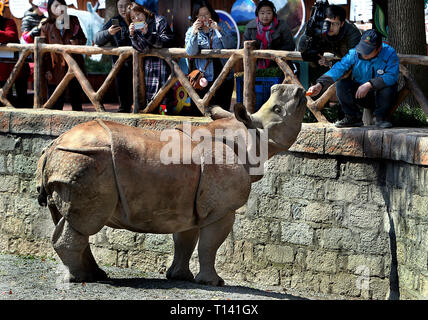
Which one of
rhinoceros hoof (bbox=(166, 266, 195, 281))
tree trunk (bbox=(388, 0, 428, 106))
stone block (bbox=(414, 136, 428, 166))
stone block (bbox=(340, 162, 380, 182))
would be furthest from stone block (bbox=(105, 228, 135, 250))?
tree trunk (bbox=(388, 0, 428, 106))

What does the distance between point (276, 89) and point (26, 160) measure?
455cm

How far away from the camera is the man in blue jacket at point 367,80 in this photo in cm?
786

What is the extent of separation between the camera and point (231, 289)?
7.00 metres

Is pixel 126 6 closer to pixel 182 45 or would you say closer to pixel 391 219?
pixel 182 45

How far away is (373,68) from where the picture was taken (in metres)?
8.03

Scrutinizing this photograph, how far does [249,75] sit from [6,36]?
12.6 ft

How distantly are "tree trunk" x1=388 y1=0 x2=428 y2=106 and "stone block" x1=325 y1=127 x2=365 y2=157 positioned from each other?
2.53m

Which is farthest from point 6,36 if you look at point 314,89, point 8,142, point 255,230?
point 314,89

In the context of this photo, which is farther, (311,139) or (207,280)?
(311,139)

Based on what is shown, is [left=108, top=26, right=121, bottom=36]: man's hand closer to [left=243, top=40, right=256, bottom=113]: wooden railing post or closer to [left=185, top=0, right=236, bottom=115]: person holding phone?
[left=185, top=0, right=236, bottom=115]: person holding phone

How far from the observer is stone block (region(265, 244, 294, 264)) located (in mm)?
8766

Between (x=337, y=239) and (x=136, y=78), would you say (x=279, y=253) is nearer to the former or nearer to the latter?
(x=337, y=239)
